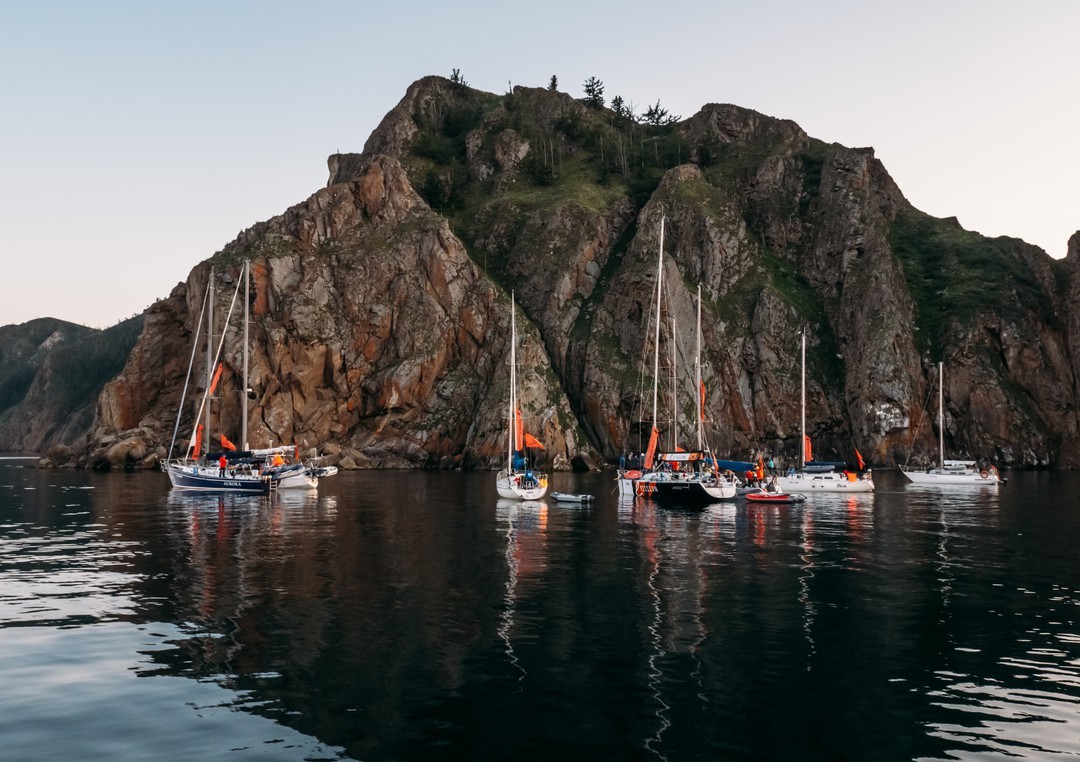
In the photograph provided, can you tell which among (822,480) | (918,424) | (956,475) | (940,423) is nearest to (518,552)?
(822,480)

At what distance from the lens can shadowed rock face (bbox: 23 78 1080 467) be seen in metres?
141

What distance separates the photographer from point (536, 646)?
2277 cm

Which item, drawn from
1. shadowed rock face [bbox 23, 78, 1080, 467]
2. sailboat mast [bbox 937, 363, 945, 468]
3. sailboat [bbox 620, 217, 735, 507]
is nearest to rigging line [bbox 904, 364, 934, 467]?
shadowed rock face [bbox 23, 78, 1080, 467]

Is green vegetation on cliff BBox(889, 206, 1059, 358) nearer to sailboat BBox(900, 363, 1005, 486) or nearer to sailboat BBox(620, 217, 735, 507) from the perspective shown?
sailboat BBox(900, 363, 1005, 486)

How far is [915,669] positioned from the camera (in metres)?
20.8

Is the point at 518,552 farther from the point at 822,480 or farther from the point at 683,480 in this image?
the point at 822,480

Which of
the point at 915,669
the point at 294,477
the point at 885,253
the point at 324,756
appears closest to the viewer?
the point at 324,756

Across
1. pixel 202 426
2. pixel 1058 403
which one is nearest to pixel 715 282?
pixel 1058 403

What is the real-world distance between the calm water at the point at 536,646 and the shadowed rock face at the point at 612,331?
293 ft

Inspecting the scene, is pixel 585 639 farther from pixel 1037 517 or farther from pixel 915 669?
pixel 1037 517

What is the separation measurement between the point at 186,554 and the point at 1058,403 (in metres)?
156

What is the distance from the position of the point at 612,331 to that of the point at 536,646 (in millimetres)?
133865

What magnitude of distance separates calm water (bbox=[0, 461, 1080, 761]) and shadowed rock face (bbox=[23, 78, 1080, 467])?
89.4 m

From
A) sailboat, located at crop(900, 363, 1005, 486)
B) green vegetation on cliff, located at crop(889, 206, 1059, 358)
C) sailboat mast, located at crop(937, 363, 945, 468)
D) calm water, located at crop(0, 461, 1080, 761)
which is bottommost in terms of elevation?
calm water, located at crop(0, 461, 1080, 761)
